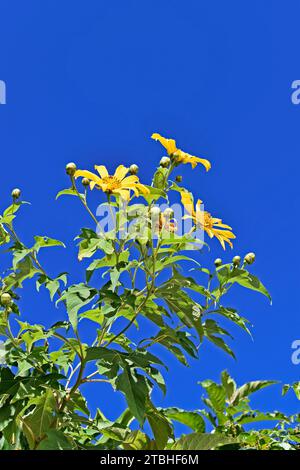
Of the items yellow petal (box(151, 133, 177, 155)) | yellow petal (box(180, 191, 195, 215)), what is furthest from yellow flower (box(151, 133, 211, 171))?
yellow petal (box(180, 191, 195, 215))

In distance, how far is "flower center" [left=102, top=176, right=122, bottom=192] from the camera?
9.23ft

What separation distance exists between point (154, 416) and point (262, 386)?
49 cm

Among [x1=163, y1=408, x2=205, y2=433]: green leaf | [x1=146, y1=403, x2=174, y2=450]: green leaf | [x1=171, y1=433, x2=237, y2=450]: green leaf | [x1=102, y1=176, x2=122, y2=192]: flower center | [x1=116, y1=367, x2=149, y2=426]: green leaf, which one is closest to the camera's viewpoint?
[x1=171, y1=433, x2=237, y2=450]: green leaf

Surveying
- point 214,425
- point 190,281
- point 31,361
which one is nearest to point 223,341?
point 190,281

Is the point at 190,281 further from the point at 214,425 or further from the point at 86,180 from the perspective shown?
the point at 86,180

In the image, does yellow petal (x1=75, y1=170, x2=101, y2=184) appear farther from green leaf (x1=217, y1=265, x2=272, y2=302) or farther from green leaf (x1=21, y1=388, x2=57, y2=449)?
green leaf (x1=21, y1=388, x2=57, y2=449)

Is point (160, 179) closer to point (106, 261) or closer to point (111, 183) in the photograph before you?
point (111, 183)

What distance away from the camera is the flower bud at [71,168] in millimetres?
2883

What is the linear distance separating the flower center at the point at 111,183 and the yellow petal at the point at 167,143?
0.38m

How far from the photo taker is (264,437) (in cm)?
241

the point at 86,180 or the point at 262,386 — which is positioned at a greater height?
the point at 86,180
